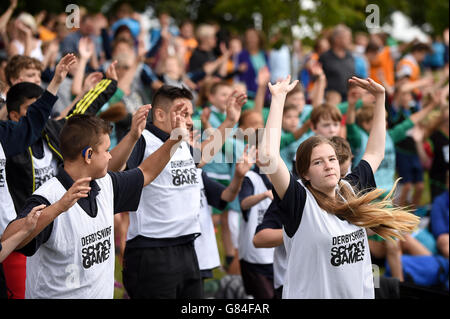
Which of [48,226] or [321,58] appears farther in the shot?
[321,58]

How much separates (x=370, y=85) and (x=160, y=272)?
1.97 m

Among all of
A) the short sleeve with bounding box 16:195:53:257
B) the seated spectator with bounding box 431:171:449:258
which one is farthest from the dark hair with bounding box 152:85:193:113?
the seated spectator with bounding box 431:171:449:258

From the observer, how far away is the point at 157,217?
484 cm

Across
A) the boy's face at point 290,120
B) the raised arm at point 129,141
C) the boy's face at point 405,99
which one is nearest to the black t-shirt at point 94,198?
the raised arm at point 129,141

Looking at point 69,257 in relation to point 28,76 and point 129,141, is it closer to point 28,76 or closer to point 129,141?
point 129,141

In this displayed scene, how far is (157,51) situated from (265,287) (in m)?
5.97

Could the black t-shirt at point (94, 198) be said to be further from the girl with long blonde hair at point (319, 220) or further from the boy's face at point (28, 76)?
the boy's face at point (28, 76)

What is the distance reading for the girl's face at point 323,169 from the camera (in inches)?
156

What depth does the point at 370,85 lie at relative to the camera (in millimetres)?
4328

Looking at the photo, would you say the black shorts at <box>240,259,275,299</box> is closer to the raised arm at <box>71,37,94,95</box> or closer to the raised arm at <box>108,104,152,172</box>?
the raised arm at <box>108,104,152,172</box>

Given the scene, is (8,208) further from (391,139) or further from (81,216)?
(391,139)
